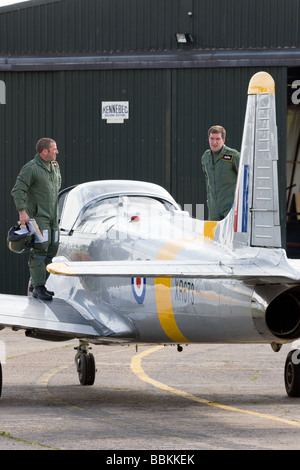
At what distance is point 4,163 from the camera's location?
22531 mm

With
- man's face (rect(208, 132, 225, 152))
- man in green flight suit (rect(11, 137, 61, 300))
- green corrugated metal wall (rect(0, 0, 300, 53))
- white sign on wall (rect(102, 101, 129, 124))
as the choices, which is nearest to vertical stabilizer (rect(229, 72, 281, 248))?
man in green flight suit (rect(11, 137, 61, 300))

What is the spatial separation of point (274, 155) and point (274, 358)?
6.04 meters

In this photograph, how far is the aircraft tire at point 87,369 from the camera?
40.8 feet

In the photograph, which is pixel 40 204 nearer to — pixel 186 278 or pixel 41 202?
pixel 41 202

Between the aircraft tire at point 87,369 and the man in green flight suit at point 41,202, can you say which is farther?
the aircraft tire at point 87,369

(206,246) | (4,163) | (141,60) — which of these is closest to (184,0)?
(141,60)

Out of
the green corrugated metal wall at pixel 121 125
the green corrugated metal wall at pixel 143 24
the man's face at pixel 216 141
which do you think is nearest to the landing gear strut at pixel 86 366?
the man's face at pixel 216 141

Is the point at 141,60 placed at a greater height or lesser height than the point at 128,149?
greater

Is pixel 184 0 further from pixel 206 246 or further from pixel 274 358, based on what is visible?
pixel 206 246

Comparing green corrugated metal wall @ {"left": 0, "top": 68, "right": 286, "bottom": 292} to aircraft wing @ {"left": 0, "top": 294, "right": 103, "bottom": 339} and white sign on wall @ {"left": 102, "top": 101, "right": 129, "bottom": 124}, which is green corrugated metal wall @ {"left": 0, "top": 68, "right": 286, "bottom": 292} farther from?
aircraft wing @ {"left": 0, "top": 294, "right": 103, "bottom": 339}

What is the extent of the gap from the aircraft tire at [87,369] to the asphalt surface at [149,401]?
12 cm

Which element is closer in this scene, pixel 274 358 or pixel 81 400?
pixel 81 400

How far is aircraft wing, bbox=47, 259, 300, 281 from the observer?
8.67m

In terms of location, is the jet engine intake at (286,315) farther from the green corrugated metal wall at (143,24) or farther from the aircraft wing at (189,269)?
the green corrugated metal wall at (143,24)
